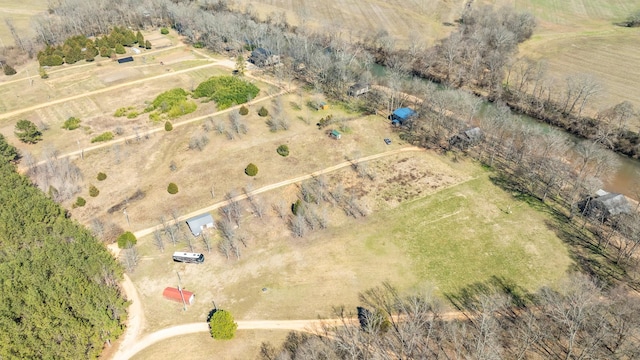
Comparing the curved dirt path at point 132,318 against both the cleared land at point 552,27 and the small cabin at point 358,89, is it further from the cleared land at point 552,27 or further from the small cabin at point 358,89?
the cleared land at point 552,27

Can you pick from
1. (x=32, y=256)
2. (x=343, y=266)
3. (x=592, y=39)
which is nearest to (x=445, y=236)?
(x=343, y=266)

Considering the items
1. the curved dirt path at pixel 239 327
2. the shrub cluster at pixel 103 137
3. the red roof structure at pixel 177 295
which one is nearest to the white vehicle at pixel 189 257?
the red roof structure at pixel 177 295

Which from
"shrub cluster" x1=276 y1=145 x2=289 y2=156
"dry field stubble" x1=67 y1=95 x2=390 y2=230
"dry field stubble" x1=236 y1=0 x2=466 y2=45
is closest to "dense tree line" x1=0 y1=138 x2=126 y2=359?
"dry field stubble" x1=67 y1=95 x2=390 y2=230

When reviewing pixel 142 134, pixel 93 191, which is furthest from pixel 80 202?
pixel 142 134

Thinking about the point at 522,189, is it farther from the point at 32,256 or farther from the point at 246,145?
the point at 32,256

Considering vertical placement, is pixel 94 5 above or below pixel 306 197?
above

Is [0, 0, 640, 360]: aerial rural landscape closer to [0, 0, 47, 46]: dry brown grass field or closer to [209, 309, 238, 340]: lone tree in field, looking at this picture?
[209, 309, 238, 340]: lone tree in field
